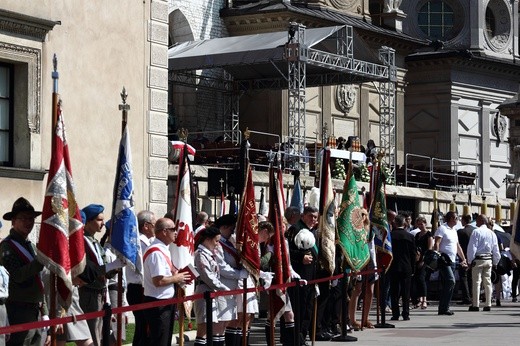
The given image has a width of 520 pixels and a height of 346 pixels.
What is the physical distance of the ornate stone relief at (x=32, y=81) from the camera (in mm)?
20984

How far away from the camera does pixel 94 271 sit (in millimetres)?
14625

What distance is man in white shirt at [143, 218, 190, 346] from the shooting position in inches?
583

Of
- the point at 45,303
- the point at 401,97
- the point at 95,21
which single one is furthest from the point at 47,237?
the point at 401,97

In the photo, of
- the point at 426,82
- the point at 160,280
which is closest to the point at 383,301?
the point at 160,280

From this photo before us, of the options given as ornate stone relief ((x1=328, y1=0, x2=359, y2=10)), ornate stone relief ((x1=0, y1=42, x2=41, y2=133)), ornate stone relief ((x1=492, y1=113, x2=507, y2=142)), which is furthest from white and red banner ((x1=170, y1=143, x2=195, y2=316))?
ornate stone relief ((x1=492, y1=113, x2=507, y2=142))

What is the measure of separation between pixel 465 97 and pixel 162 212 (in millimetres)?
33781

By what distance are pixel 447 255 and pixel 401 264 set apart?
2413 millimetres

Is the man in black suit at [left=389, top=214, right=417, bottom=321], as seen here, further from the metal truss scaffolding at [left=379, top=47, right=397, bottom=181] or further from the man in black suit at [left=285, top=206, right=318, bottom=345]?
the metal truss scaffolding at [left=379, top=47, right=397, bottom=181]

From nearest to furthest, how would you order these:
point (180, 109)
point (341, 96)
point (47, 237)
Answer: point (47, 237)
point (180, 109)
point (341, 96)

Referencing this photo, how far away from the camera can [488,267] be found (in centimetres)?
2780

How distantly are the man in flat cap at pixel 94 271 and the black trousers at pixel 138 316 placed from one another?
400 millimetres

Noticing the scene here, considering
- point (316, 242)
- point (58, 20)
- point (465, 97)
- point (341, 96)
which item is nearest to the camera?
point (316, 242)

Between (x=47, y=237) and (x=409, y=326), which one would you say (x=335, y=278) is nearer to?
(x=409, y=326)

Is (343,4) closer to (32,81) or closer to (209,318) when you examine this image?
(32,81)
